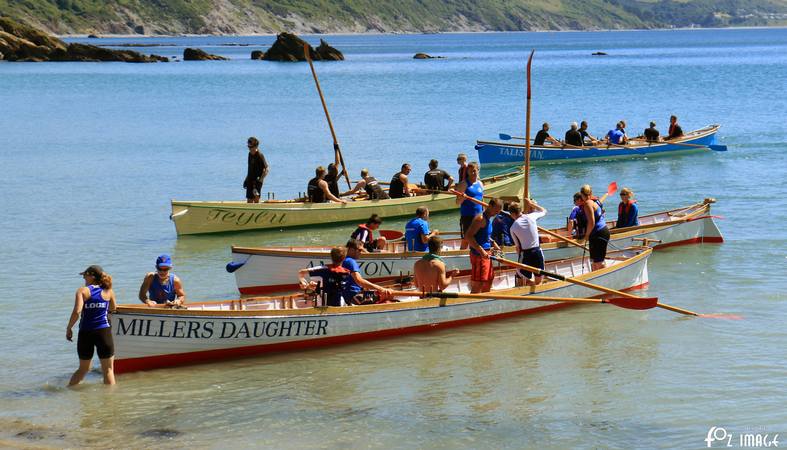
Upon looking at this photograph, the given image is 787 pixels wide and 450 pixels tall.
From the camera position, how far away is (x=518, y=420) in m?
14.1

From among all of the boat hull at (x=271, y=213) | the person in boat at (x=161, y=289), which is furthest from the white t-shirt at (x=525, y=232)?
the boat hull at (x=271, y=213)

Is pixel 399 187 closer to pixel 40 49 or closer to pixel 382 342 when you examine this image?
pixel 382 342

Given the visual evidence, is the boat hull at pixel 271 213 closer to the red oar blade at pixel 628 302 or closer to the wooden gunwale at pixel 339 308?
the wooden gunwale at pixel 339 308

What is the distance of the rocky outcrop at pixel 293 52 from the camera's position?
141000 millimetres

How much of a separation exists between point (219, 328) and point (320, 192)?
35.5 ft

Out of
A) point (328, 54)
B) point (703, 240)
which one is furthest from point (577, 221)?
point (328, 54)

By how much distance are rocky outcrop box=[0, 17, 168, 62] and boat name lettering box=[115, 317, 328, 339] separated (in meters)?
118

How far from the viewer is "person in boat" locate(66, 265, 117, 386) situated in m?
14.1

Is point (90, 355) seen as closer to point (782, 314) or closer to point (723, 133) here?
point (782, 314)

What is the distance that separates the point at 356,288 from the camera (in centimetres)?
1698

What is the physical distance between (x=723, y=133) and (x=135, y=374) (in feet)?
137

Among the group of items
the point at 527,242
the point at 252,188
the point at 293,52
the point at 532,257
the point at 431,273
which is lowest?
the point at 431,273

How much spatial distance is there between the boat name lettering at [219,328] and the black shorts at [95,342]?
Result: 0.41 meters

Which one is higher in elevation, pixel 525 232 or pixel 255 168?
pixel 255 168
